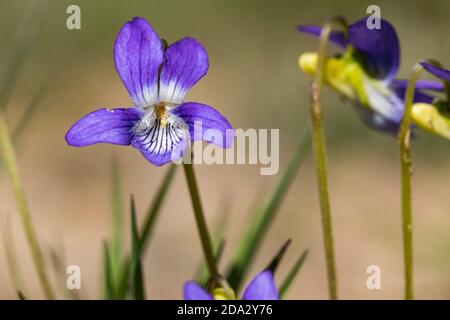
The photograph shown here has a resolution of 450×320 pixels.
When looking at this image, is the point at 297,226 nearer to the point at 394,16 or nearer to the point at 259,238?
the point at 394,16

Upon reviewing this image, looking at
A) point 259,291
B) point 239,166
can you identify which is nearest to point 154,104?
point 259,291

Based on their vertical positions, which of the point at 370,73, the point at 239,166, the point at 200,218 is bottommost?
the point at 239,166

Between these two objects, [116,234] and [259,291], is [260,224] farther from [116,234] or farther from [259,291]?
[259,291]

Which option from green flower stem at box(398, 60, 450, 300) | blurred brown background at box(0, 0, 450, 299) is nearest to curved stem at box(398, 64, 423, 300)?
green flower stem at box(398, 60, 450, 300)

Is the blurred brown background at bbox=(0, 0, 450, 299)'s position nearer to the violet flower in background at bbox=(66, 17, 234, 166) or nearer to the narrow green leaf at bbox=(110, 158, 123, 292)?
the narrow green leaf at bbox=(110, 158, 123, 292)
